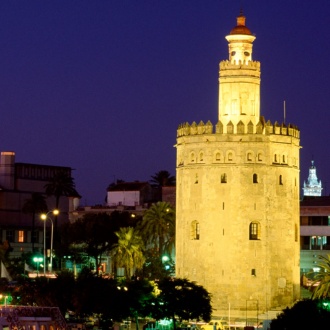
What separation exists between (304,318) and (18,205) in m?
77.5

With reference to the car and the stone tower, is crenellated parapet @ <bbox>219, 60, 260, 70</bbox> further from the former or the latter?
the car

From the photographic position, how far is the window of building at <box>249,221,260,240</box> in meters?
→ 89.9

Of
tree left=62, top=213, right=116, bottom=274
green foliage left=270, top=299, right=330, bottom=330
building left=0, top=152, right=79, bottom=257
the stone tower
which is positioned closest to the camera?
green foliage left=270, top=299, right=330, bottom=330

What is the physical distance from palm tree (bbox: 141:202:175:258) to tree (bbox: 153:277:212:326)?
24023mm

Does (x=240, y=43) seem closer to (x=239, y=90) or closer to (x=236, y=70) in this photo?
(x=236, y=70)

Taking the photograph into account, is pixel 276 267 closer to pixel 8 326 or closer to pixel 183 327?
pixel 183 327

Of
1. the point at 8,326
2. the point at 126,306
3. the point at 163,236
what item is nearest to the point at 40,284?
the point at 126,306

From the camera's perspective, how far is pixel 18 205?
473 ft

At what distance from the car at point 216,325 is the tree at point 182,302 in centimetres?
56

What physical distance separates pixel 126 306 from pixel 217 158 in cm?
1474

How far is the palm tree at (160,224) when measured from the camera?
109 m

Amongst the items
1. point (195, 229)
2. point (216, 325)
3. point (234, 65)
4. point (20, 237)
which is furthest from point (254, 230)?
point (20, 237)

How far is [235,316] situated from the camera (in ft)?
291

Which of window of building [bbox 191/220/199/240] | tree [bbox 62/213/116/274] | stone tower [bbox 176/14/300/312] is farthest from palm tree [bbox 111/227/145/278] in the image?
tree [bbox 62/213/116/274]
